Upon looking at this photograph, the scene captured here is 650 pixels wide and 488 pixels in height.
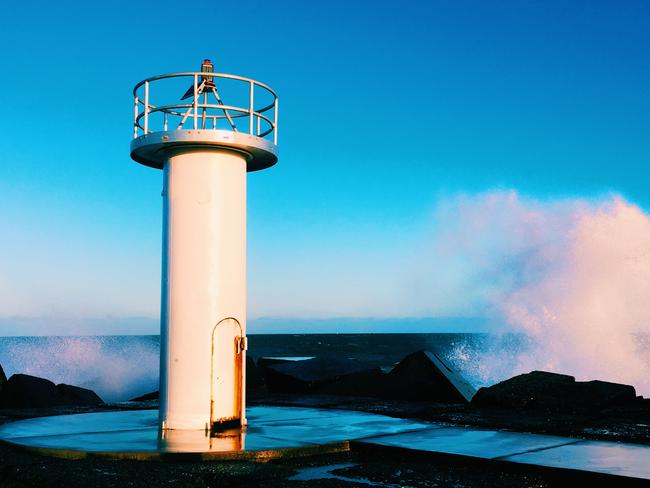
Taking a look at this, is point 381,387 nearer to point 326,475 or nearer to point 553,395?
point 553,395

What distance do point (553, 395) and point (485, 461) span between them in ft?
16.7

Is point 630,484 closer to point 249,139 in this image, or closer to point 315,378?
point 249,139

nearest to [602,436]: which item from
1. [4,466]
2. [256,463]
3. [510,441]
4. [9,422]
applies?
[510,441]

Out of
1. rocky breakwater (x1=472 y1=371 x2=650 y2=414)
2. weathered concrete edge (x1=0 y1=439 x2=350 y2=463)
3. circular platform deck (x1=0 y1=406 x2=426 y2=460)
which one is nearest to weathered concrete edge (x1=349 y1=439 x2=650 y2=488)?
circular platform deck (x1=0 y1=406 x2=426 y2=460)

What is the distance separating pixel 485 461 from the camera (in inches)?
236

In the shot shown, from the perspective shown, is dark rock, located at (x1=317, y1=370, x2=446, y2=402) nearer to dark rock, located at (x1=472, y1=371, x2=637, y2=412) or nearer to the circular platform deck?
dark rock, located at (x1=472, y1=371, x2=637, y2=412)

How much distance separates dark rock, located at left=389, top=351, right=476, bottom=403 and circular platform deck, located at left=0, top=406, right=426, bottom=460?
264cm

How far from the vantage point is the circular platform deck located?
252 inches

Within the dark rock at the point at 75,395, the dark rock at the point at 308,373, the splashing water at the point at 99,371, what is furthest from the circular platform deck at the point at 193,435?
the splashing water at the point at 99,371

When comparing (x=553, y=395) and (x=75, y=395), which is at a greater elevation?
(x=553, y=395)

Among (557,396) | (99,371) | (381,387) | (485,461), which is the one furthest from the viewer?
(99,371)

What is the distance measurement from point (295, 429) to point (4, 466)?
119 inches

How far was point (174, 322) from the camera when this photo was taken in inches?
312

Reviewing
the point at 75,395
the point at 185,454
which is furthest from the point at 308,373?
the point at 185,454
